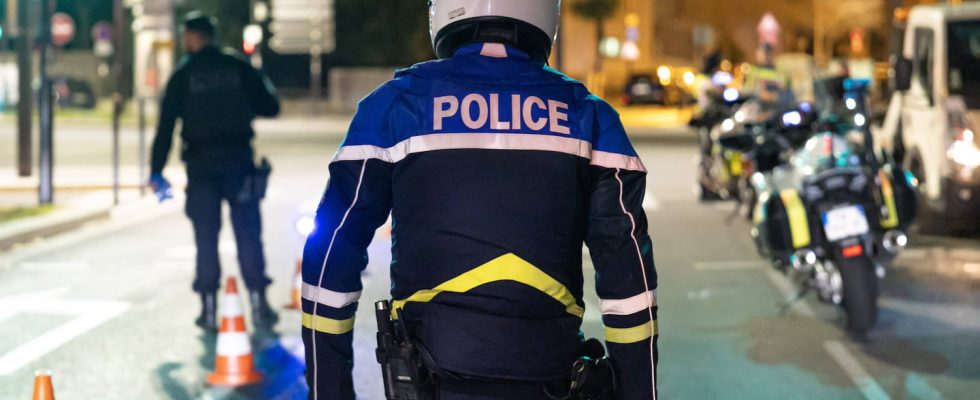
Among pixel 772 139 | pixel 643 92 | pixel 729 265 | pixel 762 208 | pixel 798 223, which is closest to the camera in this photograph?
pixel 798 223

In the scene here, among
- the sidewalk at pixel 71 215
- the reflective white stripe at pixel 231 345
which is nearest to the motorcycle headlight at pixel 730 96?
the reflective white stripe at pixel 231 345

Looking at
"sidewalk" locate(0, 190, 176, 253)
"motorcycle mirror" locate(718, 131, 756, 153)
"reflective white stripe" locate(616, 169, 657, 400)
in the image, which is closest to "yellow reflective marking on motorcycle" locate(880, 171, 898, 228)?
"motorcycle mirror" locate(718, 131, 756, 153)

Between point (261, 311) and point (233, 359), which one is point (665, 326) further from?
point (233, 359)

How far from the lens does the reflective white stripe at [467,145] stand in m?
3.25

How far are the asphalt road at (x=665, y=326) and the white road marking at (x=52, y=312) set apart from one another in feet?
0.04

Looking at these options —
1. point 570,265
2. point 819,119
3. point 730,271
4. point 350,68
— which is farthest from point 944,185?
point 350,68

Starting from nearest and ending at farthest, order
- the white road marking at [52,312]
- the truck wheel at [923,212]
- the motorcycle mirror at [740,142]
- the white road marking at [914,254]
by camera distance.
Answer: the white road marking at [52,312] < the motorcycle mirror at [740,142] < the white road marking at [914,254] < the truck wheel at [923,212]

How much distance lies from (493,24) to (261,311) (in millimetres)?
5904

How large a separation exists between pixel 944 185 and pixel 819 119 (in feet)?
14.4

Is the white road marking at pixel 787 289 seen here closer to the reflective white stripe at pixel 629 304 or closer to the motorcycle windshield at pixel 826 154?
the motorcycle windshield at pixel 826 154

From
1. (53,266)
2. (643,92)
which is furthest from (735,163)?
(643,92)

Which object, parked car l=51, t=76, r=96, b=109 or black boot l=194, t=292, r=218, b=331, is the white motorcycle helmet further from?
parked car l=51, t=76, r=96, b=109

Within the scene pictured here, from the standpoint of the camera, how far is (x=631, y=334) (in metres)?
3.31

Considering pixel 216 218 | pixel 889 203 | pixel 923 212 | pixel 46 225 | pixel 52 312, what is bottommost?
pixel 52 312
